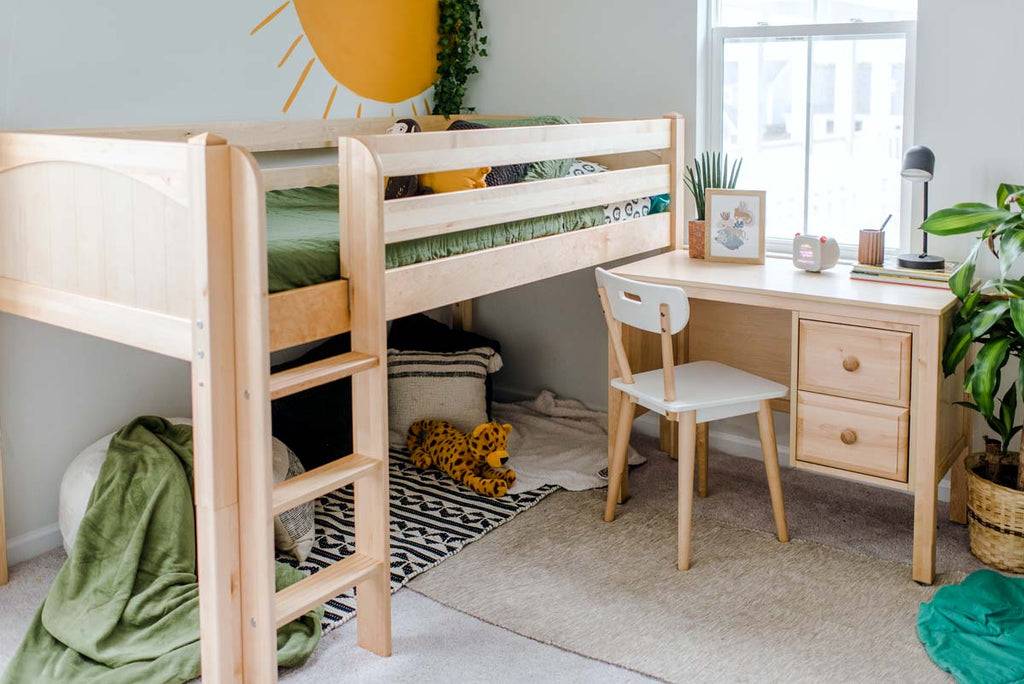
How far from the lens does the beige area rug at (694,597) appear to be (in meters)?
2.25

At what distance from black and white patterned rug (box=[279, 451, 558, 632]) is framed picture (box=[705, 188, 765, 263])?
34.6 inches

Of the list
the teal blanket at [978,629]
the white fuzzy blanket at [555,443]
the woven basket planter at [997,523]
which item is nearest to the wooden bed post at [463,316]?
the white fuzzy blanket at [555,443]

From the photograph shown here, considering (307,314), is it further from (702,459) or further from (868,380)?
(702,459)

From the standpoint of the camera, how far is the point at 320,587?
6.94ft

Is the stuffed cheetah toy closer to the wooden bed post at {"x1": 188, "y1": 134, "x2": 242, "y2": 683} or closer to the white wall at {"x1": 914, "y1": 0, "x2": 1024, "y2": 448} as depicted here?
the wooden bed post at {"x1": 188, "y1": 134, "x2": 242, "y2": 683}

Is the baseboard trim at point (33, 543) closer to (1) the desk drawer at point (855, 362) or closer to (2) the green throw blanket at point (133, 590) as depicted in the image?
(2) the green throw blanket at point (133, 590)

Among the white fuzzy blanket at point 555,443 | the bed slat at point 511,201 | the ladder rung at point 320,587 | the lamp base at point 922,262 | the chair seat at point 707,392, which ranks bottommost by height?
the white fuzzy blanket at point 555,443

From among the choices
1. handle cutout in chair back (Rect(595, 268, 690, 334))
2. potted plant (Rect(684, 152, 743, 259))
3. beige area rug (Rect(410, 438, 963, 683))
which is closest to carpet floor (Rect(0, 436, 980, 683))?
beige area rug (Rect(410, 438, 963, 683))

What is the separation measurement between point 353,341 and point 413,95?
1.79m

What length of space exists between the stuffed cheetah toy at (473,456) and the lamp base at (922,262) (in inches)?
49.6

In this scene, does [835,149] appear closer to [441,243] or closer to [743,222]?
[743,222]

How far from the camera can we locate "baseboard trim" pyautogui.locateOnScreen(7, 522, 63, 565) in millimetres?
2746

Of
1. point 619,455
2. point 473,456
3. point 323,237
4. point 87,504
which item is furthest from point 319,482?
point 473,456

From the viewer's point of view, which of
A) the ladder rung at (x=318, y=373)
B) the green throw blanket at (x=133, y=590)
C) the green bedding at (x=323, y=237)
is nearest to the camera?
the ladder rung at (x=318, y=373)
